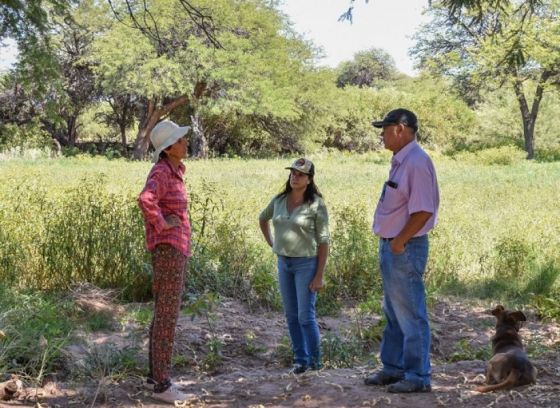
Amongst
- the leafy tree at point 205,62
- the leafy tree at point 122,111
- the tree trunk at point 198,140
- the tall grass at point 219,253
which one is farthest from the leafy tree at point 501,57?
the tall grass at point 219,253

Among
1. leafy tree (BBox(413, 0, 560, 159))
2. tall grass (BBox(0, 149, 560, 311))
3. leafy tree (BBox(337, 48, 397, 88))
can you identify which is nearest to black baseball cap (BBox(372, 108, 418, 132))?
tall grass (BBox(0, 149, 560, 311))

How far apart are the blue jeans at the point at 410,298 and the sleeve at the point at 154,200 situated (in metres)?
1.30

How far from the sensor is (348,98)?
37.0 metres

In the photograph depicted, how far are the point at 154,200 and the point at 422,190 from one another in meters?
1.49

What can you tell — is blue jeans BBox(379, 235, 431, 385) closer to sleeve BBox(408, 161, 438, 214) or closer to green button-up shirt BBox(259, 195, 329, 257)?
sleeve BBox(408, 161, 438, 214)

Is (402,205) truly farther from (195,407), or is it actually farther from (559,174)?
(559,174)

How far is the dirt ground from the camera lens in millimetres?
3791

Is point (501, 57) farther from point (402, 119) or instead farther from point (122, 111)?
point (402, 119)

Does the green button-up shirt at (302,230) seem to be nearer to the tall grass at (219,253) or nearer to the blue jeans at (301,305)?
the blue jeans at (301,305)

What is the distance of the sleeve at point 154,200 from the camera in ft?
12.2

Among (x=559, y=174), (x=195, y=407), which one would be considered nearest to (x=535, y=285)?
(x=195, y=407)

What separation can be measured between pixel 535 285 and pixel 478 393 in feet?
13.8

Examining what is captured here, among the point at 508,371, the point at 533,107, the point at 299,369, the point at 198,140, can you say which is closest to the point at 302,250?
the point at 299,369

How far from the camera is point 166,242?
12.6ft
